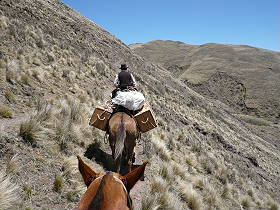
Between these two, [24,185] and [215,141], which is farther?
[215,141]

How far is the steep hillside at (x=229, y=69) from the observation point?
241 ft

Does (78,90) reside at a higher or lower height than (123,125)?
lower

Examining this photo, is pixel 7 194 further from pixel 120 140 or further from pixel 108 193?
pixel 108 193

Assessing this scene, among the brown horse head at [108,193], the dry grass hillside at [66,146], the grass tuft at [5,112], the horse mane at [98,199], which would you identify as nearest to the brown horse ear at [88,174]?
the brown horse head at [108,193]

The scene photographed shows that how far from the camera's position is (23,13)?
22.6 m

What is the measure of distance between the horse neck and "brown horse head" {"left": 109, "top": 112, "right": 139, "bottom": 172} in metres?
4.67

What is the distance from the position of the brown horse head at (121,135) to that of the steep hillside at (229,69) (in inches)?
2538

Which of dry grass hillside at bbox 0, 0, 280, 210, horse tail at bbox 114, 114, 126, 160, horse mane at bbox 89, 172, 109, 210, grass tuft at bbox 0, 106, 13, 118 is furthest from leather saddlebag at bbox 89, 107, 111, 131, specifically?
horse mane at bbox 89, 172, 109, 210

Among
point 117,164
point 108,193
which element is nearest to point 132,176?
point 108,193

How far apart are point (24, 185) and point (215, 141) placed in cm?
1925

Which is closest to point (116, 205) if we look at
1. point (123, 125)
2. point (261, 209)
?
point (123, 125)

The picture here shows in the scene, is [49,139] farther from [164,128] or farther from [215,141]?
[215,141]

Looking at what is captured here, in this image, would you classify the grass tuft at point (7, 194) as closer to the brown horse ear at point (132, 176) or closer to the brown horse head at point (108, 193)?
the brown horse head at point (108, 193)

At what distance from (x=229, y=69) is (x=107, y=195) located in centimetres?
9588
